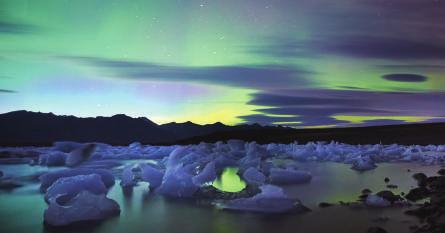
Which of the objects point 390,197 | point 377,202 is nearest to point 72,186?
point 377,202

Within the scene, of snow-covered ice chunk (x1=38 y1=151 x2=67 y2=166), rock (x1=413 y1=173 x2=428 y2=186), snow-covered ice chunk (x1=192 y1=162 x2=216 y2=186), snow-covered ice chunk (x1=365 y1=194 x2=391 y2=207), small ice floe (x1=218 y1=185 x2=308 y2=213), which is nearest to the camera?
small ice floe (x1=218 y1=185 x2=308 y2=213)

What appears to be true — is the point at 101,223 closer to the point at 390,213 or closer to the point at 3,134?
the point at 390,213

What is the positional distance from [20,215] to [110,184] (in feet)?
11.4

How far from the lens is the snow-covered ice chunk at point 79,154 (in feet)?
48.9

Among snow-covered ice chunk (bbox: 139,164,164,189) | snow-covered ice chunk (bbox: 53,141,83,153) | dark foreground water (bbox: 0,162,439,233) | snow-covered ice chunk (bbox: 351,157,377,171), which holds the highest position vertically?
snow-covered ice chunk (bbox: 53,141,83,153)

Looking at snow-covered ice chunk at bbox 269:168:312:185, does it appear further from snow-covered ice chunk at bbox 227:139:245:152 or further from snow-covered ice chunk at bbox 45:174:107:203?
snow-covered ice chunk at bbox 227:139:245:152

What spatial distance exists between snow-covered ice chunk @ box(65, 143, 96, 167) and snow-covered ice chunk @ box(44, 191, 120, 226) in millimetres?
8523

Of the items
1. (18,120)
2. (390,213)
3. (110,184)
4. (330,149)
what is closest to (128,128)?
(18,120)

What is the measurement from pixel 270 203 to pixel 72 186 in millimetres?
3119

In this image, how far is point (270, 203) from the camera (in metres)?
6.72

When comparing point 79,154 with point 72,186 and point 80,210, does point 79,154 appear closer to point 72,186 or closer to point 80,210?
point 72,186

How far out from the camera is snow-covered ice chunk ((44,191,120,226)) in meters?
6.01

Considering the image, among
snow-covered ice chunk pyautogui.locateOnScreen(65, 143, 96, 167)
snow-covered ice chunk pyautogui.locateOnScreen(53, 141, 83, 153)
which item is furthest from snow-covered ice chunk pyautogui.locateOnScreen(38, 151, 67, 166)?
snow-covered ice chunk pyautogui.locateOnScreen(65, 143, 96, 167)

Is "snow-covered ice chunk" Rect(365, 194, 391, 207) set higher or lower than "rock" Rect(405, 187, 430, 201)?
lower
